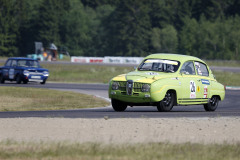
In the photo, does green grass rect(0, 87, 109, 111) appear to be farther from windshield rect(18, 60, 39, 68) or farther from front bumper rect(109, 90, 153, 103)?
windshield rect(18, 60, 39, 68)

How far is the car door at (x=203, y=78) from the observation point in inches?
721

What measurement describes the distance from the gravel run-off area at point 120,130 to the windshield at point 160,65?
3.34 metres

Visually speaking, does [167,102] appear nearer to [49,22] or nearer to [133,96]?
[133,96]

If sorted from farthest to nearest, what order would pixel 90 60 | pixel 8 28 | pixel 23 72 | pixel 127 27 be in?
pixel 127 27
pixel 8 28
pixel 90 60
pixel 23 72

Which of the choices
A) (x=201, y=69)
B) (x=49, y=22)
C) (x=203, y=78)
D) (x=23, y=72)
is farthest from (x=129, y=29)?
(x=203, y=78)

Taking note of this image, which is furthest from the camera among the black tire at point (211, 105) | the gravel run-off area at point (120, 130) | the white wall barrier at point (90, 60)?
the white wall barrier at point (90, 60)

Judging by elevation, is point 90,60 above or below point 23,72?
below

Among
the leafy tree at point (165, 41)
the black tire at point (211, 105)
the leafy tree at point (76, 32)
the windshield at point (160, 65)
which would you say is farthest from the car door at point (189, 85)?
the leafy tree at point (76, 32)

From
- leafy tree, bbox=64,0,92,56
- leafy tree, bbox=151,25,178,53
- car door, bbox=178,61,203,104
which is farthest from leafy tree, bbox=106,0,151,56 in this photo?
car door, bbox=178,61,203,104

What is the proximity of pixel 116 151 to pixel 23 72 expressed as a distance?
25.5 metres

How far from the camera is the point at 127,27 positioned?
125312 millimetres

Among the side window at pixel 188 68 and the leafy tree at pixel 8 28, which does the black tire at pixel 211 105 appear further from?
the leafy tree at pixel 8 28

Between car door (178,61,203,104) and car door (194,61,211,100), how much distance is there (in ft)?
0.39

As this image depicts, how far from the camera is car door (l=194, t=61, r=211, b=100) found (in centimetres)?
1831
